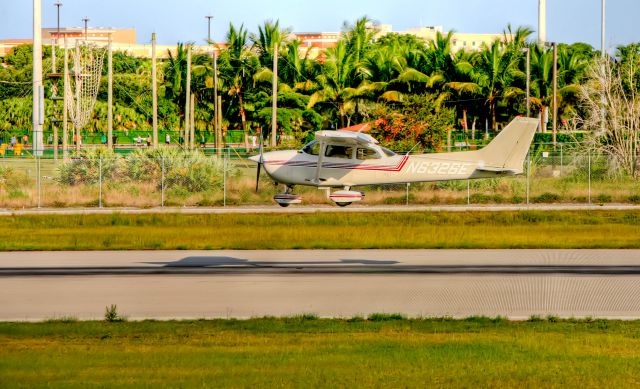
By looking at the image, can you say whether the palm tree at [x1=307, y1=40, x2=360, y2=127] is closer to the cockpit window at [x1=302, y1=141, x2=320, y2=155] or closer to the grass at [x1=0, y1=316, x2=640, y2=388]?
the cockpit window at [x1=302, y1=141, x2=320, y2=155]

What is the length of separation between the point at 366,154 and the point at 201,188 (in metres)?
10.1

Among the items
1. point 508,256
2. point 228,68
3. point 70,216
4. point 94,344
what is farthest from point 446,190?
point 228,68

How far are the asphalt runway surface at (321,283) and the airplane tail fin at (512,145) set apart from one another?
13.2 m

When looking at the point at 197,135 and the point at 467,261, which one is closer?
the point at 467,261

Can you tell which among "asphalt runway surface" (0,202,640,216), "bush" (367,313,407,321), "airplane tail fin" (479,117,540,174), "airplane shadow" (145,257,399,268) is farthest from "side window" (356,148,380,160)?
"bush" (367,313,407,321)

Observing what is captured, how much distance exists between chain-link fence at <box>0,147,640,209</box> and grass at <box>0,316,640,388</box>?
3046 centimetres

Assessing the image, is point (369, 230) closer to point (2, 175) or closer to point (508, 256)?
point (508, 256)

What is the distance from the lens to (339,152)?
43719 millimetres

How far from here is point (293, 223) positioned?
129 ft

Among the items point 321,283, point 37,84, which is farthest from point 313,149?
point 37,84

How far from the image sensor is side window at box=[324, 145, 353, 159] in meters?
43.5

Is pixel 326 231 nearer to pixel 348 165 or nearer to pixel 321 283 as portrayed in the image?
pixel 348 165

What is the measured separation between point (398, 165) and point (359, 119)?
42799 millimetres

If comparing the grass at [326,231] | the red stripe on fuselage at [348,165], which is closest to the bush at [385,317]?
the grass at [326,231]
